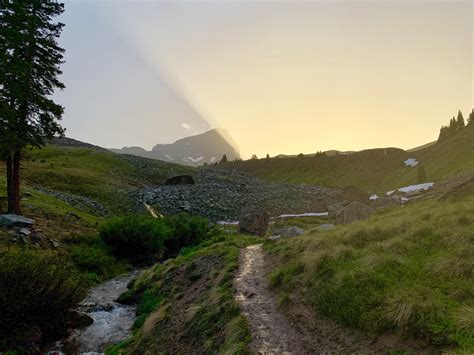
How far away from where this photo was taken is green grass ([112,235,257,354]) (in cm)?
1081

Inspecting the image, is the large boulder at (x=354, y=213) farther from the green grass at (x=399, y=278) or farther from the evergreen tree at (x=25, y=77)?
the evergreen tree at (x=25, y=77)

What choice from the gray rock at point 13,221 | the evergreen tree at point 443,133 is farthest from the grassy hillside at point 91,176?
the evergreen tree at point 443,133

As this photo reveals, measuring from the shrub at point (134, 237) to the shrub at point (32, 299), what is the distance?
1385 cm

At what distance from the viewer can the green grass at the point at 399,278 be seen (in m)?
7.62

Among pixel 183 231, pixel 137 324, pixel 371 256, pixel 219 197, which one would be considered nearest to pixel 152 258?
pixel 183 231

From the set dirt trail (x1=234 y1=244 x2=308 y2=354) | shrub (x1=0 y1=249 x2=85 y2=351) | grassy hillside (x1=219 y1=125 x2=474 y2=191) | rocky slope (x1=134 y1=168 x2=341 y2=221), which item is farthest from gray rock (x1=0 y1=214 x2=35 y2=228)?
grassy hillside (x1=219 y1=125 x2=474 y2=191)

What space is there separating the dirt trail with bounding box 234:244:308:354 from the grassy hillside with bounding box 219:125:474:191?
79.7 metres

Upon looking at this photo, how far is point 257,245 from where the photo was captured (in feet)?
77.3

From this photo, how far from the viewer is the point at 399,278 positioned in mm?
9594

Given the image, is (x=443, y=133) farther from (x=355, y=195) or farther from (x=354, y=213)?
(x=354, y=213)

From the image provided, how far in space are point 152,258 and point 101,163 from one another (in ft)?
195

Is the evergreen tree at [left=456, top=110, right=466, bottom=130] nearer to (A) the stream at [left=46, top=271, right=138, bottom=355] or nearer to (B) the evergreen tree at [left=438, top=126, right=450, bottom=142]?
(B) the evergreen tree at [left=438, top=126, right=450, bottom=142]

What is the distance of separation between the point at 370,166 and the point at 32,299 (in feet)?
417

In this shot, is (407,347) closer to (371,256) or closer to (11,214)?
(371,256)
